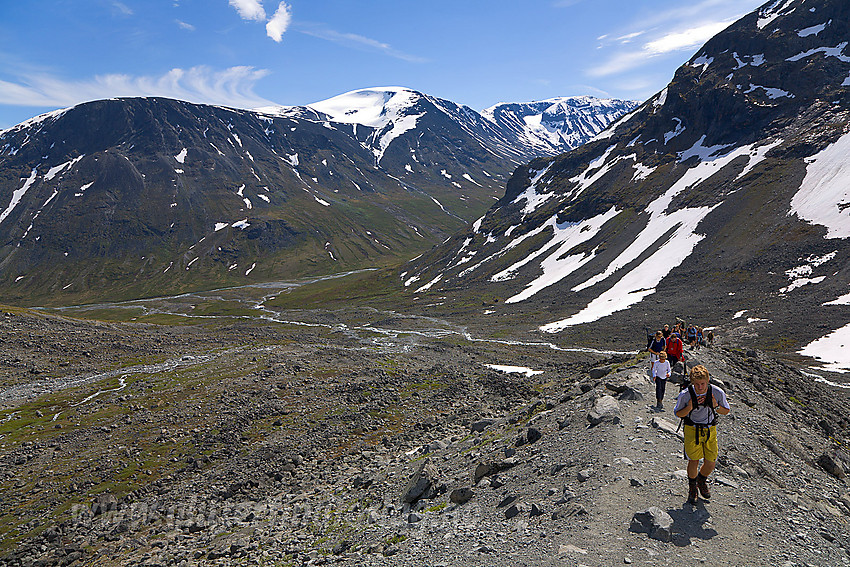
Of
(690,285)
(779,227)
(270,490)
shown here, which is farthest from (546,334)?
(270,490)

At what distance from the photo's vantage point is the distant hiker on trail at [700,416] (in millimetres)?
11500

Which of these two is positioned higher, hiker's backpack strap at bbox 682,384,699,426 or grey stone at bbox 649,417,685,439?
hiker's backpack strap at bbox 682,384,699,426

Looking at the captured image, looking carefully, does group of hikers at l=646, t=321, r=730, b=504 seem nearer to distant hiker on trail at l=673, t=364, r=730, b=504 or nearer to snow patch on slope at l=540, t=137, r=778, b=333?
distant hiker on trail at l=673, t=364, r=730, b=504

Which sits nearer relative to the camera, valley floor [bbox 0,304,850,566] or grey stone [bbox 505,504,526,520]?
valley floor [bbox 0,304,850,566]

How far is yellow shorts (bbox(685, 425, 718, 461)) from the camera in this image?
1175 cm

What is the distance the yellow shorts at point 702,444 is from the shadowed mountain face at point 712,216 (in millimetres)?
62341

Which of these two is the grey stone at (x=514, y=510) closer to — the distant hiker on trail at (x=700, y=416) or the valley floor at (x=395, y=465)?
the valley floor at (x=395, y=465)

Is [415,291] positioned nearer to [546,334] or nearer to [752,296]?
[546,334]

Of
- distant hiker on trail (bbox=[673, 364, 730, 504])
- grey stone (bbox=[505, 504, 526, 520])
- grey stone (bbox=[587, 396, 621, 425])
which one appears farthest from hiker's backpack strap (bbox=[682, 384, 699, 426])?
grey stone (bbox=[587, 396, 621, 425])

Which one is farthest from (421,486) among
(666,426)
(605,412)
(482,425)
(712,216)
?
(712,216)

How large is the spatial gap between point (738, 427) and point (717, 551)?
11.1 meters

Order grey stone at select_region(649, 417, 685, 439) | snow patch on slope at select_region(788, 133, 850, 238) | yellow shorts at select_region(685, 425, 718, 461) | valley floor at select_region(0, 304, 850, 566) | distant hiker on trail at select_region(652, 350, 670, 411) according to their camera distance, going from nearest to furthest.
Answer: yellow shorts at select_region(685, 425, 718, 461) < valley floor at select_region(0, 304, 850, 566) < grey stone at select_region(649, 417, 685, 439) < distant hiker on trail at select_region(652, 350, 670, 411) < snow patch on slope at select_region(788, 133, 850, 238)

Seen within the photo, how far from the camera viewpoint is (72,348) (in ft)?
217

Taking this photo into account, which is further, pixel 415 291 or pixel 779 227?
pixel 415 291
